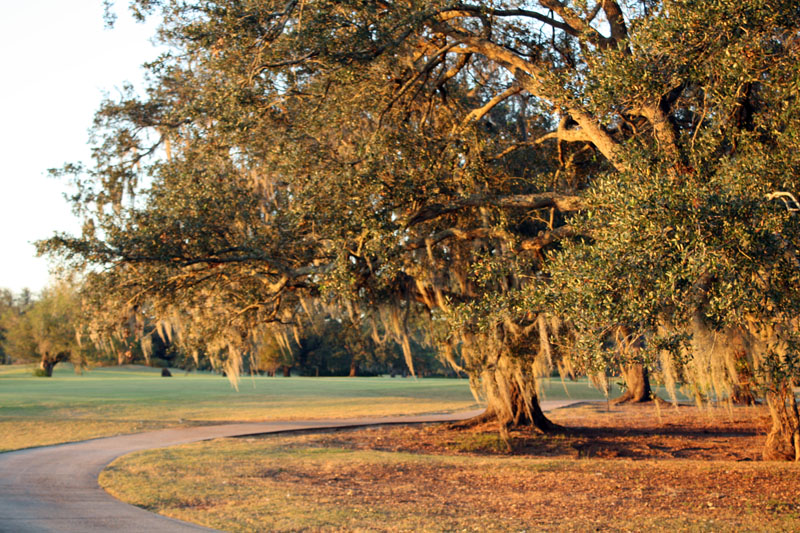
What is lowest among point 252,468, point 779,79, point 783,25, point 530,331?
point 252,468

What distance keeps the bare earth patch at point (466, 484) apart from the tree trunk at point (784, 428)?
2.69 feet

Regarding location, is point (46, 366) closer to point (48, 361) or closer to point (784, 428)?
point (48, 361)

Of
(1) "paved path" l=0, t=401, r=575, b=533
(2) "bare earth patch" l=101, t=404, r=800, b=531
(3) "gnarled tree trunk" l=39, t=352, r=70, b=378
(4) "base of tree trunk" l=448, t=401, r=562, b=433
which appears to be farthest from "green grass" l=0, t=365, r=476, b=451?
(3) "gnarled tree trunk" l=39, t=352, r=70, b=378

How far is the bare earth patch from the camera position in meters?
7.78

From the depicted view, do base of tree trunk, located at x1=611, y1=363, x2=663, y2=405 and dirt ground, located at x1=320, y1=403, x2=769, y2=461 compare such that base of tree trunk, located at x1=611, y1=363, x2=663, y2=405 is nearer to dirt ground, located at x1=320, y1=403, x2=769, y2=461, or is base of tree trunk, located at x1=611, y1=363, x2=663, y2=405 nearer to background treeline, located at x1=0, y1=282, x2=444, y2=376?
dirt ground, located at x1=320, y1=403, x2=769, y2=461

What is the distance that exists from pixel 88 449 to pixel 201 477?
5003 mm

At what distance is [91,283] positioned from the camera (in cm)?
1300

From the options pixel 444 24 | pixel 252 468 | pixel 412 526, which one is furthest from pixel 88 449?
pixel 444 24

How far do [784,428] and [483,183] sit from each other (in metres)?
7.37

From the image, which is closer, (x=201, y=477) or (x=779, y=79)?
(x=779, y=79)

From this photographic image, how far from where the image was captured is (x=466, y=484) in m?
10.7

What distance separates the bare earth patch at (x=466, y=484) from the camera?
25.5 feet

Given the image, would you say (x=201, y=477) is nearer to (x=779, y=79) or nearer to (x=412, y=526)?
(x=412, y=526)

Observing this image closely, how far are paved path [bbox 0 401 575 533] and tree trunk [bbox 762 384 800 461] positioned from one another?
1065 centimetres
